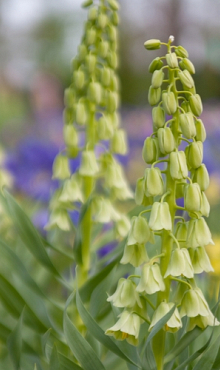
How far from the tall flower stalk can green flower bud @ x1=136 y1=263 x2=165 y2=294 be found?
0.21 meters

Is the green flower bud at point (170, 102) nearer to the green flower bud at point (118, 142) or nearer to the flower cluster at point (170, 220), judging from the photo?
the flower cluster at point (170, 220)

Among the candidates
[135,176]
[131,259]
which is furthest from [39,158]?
[131,259]

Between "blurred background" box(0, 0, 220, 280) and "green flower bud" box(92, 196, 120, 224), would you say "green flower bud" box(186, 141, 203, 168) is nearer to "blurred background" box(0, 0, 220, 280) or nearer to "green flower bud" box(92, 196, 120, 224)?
"green flower bud" box(92, 196, 120, 224)

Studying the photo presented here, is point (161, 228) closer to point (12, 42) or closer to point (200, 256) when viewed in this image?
point (200, 256)

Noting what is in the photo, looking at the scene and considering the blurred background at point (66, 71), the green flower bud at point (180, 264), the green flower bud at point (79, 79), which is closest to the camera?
the green flower bud at point (180, 264)

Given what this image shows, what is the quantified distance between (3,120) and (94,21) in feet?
9.21

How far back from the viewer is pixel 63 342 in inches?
27.0

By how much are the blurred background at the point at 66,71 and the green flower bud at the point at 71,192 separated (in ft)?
2.33

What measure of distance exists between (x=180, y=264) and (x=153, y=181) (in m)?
0.09

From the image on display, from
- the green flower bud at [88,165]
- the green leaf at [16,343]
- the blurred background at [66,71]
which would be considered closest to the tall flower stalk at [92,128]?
the green flower bud at [88,165]

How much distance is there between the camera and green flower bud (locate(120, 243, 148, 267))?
21.5 inches

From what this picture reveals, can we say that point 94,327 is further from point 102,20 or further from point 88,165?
point 102,20

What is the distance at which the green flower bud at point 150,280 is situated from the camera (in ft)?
1.69

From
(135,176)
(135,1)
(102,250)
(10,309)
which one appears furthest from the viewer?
(135,1)
